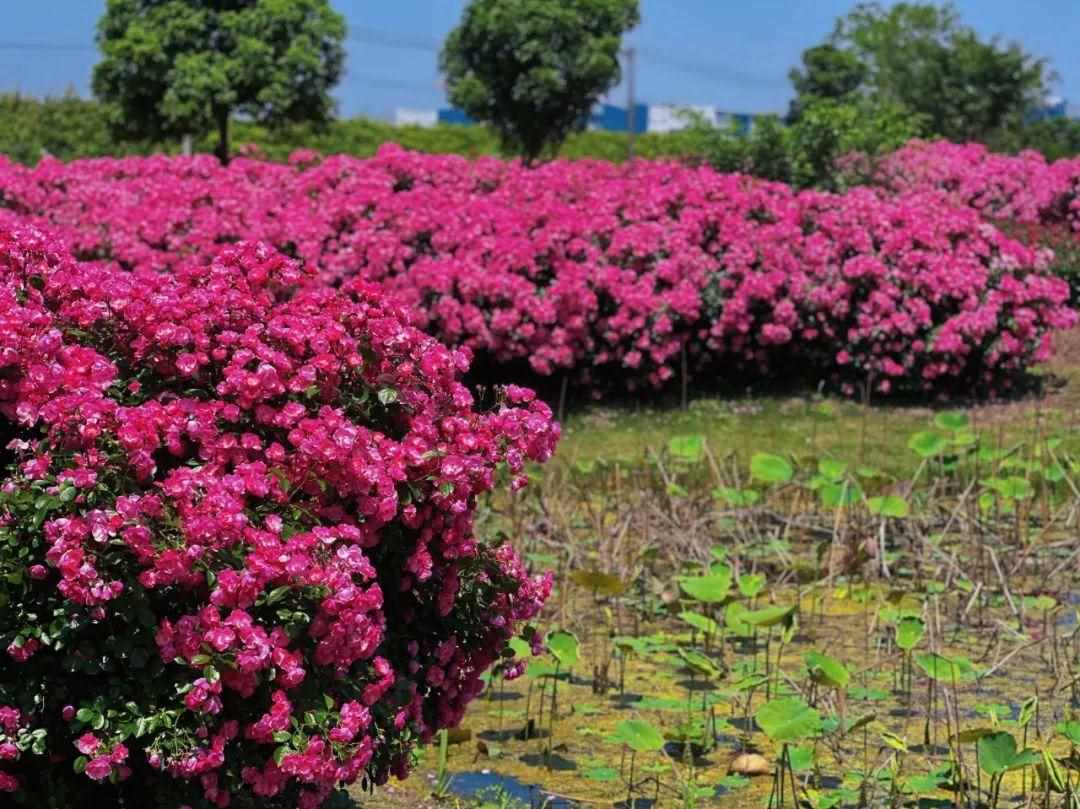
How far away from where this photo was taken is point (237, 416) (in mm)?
2814

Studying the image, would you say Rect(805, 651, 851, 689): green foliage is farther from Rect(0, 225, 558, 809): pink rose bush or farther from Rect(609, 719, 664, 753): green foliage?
Rect(0, 225, 558, 809): pink rose bush

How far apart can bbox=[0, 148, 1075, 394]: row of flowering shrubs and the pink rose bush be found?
681 centimetres

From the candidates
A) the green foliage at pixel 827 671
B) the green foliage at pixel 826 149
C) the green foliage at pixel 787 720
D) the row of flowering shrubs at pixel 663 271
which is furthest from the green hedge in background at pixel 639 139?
the green foliage at pixel 787 720

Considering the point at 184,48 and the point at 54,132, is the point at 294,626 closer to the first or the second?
the point at 184,48

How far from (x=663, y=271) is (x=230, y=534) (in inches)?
312

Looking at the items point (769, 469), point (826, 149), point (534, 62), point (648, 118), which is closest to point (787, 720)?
point (769, 469)

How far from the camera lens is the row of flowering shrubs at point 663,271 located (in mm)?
10125

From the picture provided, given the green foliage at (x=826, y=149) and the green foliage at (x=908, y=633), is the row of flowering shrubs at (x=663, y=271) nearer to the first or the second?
the green foliage at (x=826, y=149)

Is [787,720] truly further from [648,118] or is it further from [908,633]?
[648,118]

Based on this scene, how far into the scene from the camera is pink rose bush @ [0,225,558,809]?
252 centimetres

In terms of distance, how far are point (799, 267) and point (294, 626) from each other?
8.49 metres

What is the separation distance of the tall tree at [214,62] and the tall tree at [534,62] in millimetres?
4333

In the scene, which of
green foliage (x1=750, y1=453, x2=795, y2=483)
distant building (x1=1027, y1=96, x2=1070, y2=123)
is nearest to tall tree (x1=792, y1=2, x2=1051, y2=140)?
distant building (x1=1027, y1=96, x2=1070, y2=123)

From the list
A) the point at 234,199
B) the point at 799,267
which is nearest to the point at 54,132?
the point at 234,199
